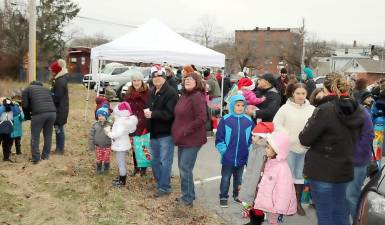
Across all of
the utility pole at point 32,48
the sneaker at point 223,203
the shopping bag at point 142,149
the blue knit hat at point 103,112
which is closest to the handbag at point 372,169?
the sneaker at point 223,203

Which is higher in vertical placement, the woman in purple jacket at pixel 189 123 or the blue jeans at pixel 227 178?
the woman in purple jacket at pixel 189 123

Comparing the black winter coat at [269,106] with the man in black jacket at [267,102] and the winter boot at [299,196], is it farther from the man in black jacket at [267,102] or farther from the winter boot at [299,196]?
the winter boot at [299,196]

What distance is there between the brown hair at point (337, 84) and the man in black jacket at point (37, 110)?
538 centimetres

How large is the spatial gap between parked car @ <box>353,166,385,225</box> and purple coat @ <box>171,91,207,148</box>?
257 cm

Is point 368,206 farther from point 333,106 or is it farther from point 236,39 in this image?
point 236,39

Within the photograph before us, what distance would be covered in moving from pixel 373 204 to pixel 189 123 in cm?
296

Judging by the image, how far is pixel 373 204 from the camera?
3357mm

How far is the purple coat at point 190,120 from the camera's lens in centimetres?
586

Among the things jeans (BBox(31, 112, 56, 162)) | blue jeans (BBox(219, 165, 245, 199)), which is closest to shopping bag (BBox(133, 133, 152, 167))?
blue jeans (BBox(219, 165, 245, 199))

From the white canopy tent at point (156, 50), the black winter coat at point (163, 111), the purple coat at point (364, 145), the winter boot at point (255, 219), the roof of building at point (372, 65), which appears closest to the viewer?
the purple coat at point (364, 145)

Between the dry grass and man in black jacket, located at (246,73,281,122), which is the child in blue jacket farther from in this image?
the dry grass

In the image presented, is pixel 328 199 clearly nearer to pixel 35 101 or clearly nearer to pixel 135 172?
pixel 135 172

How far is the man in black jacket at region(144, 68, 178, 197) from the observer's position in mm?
6246

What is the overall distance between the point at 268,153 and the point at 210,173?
367 centimetres
